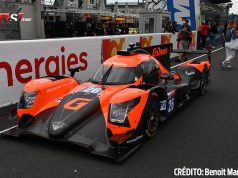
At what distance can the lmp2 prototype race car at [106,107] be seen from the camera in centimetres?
406

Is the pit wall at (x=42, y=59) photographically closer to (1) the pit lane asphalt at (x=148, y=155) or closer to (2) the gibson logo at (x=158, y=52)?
(1) the pit lane asphalt at (x=148, y=155)

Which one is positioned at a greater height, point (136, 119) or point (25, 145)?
point (136, 119)

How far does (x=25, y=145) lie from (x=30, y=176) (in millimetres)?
903

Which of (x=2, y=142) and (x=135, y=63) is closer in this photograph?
(x=2, y=142)

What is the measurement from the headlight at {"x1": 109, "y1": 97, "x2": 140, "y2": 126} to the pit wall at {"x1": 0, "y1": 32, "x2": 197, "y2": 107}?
281 centimetres

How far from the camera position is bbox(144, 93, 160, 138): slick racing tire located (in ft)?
14.7

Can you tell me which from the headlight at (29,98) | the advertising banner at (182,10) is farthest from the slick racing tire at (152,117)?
the advertising banner at (182,10)

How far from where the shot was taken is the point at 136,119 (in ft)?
13.7

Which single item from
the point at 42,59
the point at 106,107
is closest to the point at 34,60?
the point at 42,59

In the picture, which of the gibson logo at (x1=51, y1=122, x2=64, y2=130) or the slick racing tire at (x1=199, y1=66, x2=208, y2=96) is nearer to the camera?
the gibson logo at (x1=51, y1=122, x2=64, y2=130)

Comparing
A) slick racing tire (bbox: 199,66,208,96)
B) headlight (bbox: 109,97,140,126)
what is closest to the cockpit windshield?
headlight (bbox: 109,97,140,126)

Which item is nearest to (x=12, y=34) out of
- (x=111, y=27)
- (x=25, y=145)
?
(x=111, y=27)

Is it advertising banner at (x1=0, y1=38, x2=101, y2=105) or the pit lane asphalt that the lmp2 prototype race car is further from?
advertising banner at (x1=0, y1=38, x2=101, y2=105)

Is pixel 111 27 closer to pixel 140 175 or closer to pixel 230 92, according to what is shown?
pixel 230 92
